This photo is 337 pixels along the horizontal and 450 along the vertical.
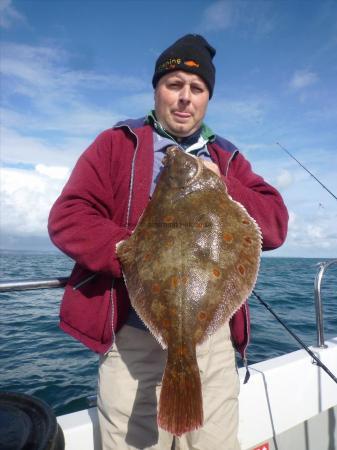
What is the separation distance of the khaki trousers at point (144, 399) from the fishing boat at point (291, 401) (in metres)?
0.51

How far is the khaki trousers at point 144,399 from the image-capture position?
2355 mm

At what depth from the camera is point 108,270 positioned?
2.19 metres

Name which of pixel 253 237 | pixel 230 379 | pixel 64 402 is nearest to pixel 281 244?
pixel 253 237

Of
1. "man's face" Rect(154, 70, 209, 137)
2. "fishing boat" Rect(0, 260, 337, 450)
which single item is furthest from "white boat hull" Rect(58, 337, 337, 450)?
"man's face" Rect(154, 70, 209, 137)

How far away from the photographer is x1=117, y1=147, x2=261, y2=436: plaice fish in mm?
1885

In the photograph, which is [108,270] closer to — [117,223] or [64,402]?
[117,223]

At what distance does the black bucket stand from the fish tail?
20.8 inches

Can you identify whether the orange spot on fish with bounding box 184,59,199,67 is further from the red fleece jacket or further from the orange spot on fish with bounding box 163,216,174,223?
the orange spot on fish with bounding box 163,216,174,223

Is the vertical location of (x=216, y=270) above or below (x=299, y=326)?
above

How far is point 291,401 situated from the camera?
3590mm

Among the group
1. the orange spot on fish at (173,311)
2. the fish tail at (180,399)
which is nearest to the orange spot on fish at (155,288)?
the orange spot on fish at (173,311)

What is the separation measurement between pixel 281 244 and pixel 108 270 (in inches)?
45.3

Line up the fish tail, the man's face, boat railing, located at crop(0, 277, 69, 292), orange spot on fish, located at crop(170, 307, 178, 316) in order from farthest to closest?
the man's face → boat railing, located at crop(0, 277, 69, 292) → orange spot on fish, located at crop(170, 307, 178, 316) → the fish tail

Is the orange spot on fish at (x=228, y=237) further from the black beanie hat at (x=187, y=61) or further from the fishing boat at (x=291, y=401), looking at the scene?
the black beanie hat at (x=187, y=61)
